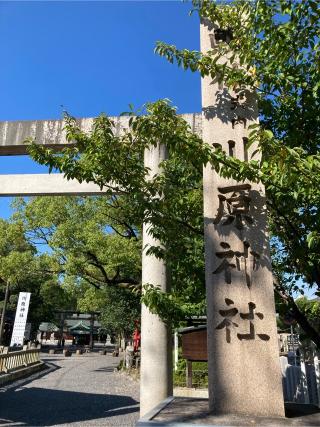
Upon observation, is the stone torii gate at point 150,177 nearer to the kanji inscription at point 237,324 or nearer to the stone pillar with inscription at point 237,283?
the stone pillar with inscription at point 237,283

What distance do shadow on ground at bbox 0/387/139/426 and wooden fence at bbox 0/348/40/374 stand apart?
2132 mm

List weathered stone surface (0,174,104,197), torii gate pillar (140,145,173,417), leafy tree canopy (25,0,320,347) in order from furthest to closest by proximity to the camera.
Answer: weathered stone surface (0,174,104,197) < torii gate pillar (140,145,173,417) < leafy tree canopy (25,0,320,347)

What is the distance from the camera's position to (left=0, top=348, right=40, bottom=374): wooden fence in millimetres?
13730

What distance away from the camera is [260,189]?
3.97 metres

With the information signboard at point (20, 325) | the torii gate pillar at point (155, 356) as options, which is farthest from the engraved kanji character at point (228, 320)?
the information signboard at point (20, 325)

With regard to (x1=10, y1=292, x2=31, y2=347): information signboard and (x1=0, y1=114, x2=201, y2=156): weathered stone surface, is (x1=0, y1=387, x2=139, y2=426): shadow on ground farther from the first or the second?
(x1=0, y1=114, x2=201, y2=156): weathered stone surface

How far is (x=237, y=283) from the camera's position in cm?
377

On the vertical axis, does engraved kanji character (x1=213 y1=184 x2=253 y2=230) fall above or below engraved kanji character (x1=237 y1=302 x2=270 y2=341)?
above

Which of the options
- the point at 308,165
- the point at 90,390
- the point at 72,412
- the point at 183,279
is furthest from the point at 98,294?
the point at 308,165

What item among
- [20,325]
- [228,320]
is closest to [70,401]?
[20,325]

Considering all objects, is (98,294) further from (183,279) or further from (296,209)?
(296,209)

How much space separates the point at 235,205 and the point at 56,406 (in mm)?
7897

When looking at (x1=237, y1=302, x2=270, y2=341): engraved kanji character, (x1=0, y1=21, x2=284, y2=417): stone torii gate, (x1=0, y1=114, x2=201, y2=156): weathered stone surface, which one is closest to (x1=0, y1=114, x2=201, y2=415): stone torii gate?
(x1=0, y1=114, x2=201, y2=156): weathered stone surface

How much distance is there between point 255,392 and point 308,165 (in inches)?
81.9
